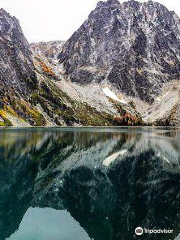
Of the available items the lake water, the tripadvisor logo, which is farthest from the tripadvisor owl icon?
the lake water

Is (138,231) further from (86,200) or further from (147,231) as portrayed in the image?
(86,200)

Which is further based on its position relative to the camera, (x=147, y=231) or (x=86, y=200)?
(x=86, y=200)

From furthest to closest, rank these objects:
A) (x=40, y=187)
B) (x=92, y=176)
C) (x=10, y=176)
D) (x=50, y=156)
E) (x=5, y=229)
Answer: (x=50, y=156)
(x=92, y=176)
(x=10, y=176)
(x=40, y=187)
(x=5, y=229)

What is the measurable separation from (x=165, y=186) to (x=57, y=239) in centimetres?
2261

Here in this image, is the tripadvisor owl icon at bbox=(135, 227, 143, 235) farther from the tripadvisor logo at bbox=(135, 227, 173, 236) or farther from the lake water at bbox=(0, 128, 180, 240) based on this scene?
the lake water at bbox=(0, 128, 180, 240)

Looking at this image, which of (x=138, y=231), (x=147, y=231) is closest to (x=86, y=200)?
(x=138, y=231)

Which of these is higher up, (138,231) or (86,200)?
(138,231)

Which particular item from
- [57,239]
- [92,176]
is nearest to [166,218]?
[57,239]

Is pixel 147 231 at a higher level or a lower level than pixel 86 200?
higher

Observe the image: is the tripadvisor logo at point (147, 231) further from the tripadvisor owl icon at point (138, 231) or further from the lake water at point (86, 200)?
the lake water at point (86, 200)

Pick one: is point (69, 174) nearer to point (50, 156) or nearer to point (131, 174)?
point (131, 174)

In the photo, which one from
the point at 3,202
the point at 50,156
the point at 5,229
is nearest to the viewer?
the point at 5,229

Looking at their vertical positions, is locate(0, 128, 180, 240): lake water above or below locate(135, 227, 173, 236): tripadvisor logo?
below

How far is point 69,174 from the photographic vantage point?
171 ft
